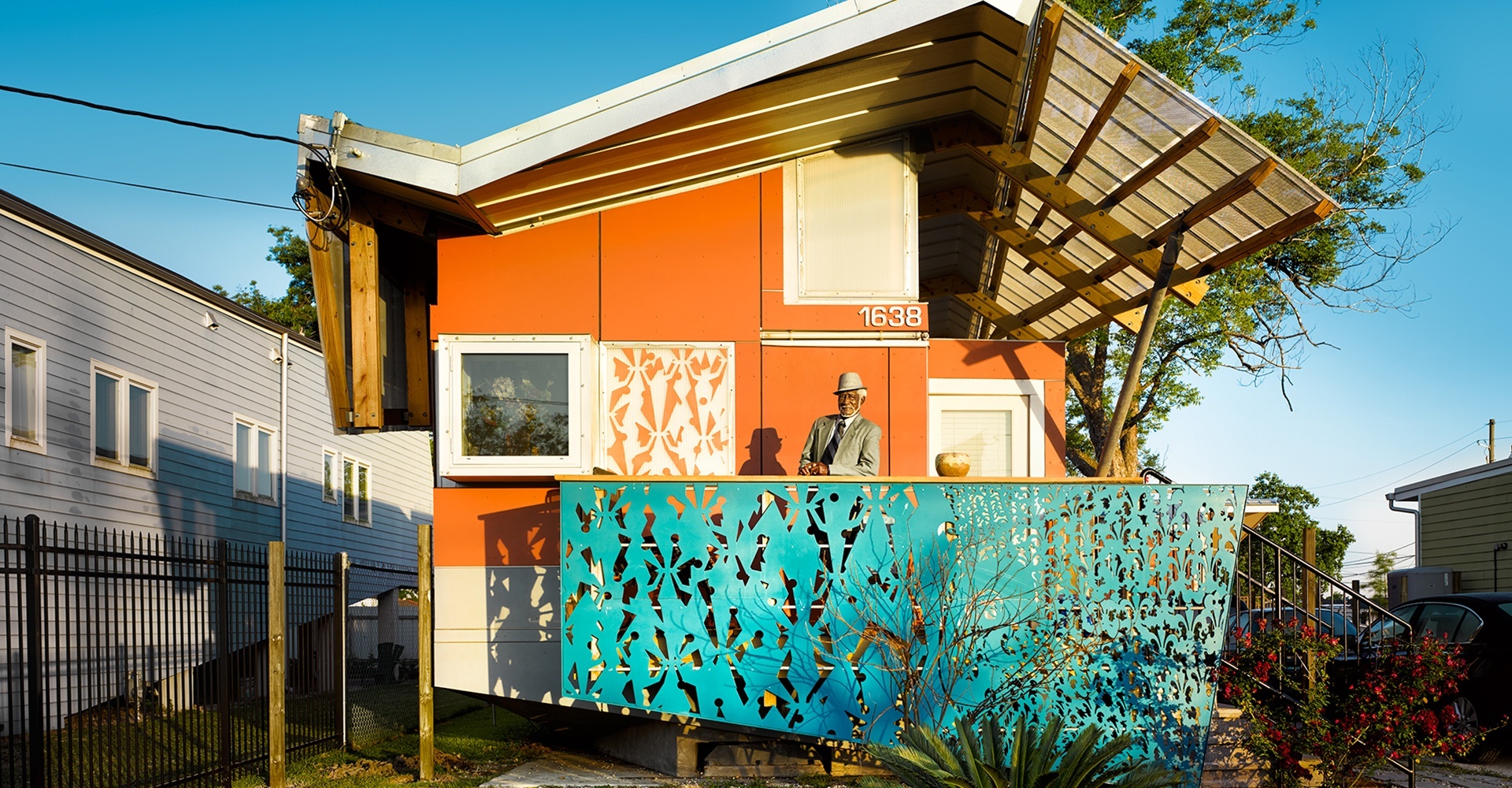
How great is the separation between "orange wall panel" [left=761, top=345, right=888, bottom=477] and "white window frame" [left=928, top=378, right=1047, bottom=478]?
138 cm

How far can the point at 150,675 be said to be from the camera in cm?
941

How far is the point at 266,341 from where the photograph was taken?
20062 millimetres

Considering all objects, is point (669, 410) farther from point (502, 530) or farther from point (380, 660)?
point (380, 660)

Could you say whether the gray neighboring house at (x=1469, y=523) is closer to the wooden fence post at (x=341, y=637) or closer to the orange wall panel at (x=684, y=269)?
the orange wall panel at (x=684, y=269)

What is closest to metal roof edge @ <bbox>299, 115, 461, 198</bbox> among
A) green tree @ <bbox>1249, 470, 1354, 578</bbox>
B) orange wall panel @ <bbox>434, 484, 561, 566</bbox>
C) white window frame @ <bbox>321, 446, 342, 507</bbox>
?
orange wall panel @ <bbox>434, 484, 561, 566</bbox>

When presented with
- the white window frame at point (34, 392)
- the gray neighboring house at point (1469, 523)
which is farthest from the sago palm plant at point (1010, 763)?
the gray neighboring house at point (1469, 523)

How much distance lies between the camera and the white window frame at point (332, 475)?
72.5 feet

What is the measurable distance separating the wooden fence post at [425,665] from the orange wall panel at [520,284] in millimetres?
2038

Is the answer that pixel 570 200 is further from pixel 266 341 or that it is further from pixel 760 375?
pixel 266 341

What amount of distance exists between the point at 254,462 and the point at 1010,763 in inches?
582

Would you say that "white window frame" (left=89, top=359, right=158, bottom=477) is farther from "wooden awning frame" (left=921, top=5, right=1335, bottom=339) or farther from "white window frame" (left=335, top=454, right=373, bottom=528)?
"wooden awning frame" (left=921, top=5, right=1335, bottom=339)

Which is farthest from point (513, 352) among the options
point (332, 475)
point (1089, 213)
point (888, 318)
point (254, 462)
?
point (332, 475)

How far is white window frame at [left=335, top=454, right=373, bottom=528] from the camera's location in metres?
22.9

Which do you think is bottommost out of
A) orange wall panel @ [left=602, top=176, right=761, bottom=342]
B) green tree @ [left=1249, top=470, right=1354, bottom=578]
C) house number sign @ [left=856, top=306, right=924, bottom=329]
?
green tree @ [left=1249, top=470, right=1354, bottom=578]
